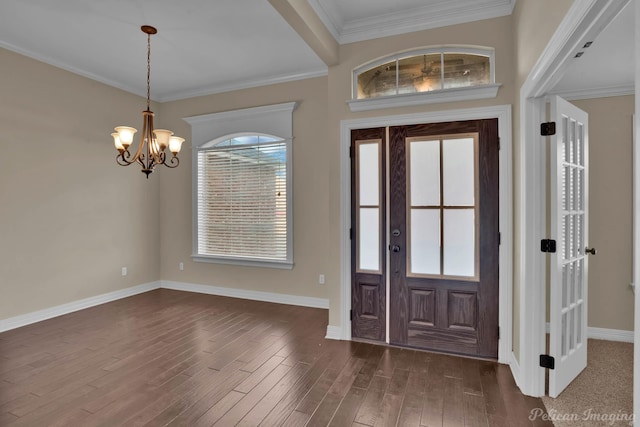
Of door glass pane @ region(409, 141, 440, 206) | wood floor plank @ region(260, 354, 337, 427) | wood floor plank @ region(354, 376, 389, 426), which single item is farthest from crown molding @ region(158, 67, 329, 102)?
wood floor plank @ region(354, 376, 389, 426)

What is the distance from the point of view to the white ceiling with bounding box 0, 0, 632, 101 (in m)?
3.01

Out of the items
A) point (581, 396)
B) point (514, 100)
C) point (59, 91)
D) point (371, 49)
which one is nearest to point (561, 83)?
point (514, 100)

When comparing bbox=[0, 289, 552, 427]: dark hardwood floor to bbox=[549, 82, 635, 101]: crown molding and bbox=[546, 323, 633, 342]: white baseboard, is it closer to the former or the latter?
bbox=[546, 323, 633, 342]: white baseboard

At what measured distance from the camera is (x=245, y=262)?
16.3 ft

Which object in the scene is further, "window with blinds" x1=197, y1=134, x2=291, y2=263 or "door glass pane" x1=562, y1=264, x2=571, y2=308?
"window with blinds" x1=197, y1=134, x2=291, y2=263

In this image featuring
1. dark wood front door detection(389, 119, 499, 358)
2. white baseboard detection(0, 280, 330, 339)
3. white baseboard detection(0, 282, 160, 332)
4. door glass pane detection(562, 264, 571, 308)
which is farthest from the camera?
white baseboard detection(0, 280, 330, 339)

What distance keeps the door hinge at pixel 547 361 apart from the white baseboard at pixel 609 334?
1.58 metres

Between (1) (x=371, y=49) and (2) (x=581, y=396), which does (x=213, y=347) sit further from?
(1) (x=371, y=49)

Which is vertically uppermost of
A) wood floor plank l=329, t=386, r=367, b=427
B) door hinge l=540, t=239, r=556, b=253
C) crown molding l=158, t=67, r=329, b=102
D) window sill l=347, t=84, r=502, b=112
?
crown molding l=158, t=67, r=329, b=102

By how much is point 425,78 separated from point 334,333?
8.92 feet

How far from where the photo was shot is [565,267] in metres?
2.39

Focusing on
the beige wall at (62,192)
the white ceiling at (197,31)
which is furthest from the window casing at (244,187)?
the beige wall at (62,192)

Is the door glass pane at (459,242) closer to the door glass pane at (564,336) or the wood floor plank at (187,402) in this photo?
the door glass pane at (564,336)

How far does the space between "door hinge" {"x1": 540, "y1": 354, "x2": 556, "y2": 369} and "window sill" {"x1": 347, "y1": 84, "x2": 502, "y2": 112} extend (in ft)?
7.02
